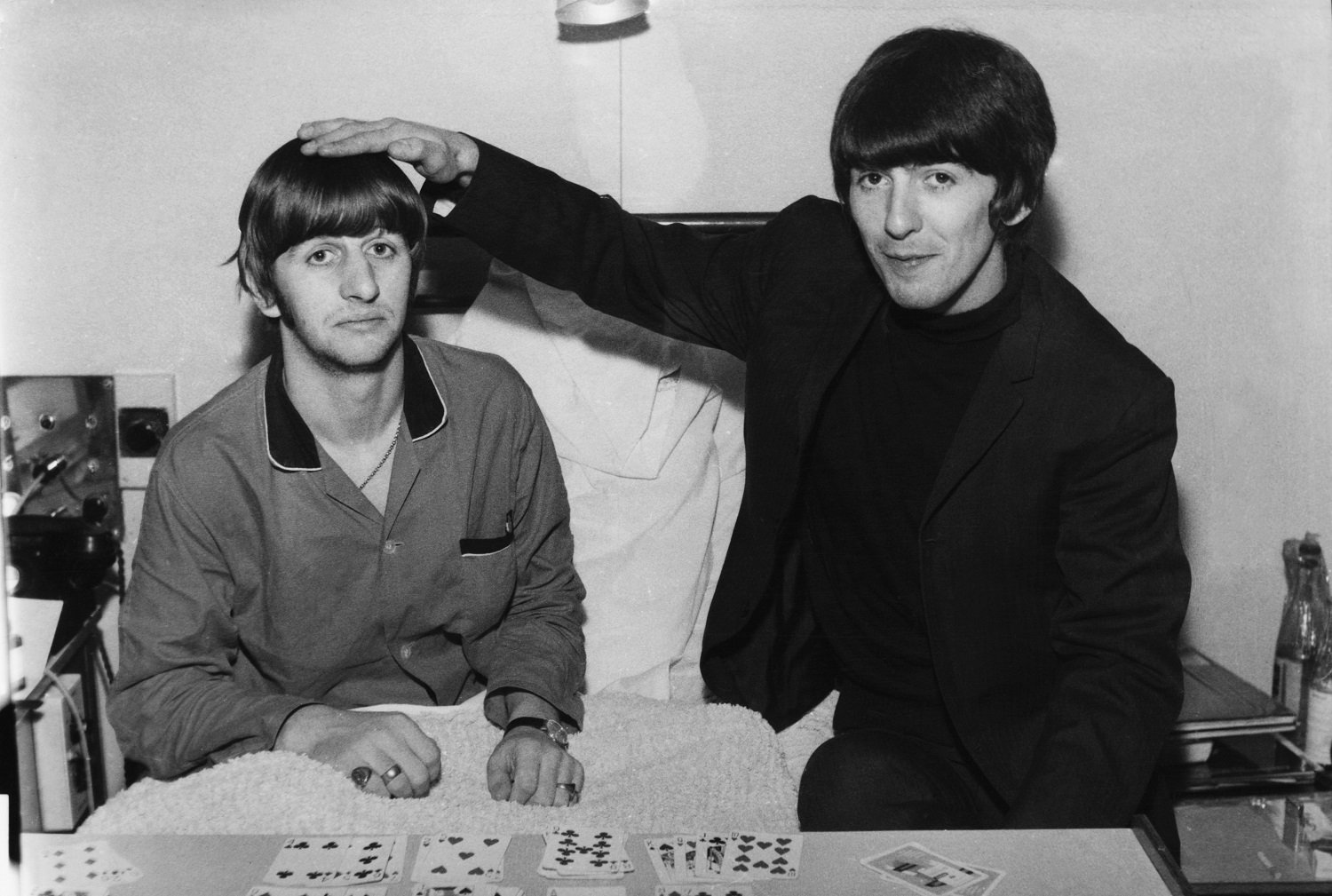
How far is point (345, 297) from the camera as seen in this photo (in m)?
1.25

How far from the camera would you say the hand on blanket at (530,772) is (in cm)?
124

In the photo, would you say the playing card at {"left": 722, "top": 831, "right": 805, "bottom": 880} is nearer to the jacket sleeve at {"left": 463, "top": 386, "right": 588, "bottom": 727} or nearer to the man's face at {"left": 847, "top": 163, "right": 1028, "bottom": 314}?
the jacket sleeve at {"left": 463, "top": 386, "right": 588, "bottom": 727}

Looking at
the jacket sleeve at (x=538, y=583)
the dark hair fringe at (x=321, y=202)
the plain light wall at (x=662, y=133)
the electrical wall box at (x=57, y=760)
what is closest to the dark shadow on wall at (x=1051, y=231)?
the plain light wall at (x=662, y=133)

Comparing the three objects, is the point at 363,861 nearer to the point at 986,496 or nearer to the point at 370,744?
the point at 370,744

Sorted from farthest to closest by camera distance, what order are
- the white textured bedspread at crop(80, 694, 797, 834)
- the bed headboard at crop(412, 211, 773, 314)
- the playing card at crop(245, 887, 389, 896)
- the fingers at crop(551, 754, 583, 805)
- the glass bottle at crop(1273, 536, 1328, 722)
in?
the glass bottle at crop(1273, 536, 1328, 722)
the bed headboard at crop(412, 211, 773, 314)
the fingers at crop(551, 754, 583, 805)
the white textured bedspread at crop(80, 694, 797, 834)
the playing card at crop(245, 887, 389, 896)

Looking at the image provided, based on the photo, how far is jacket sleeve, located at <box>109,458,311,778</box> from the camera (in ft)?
4.05

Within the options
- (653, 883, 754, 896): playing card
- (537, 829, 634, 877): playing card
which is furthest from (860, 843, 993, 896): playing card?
(537, 829, 634, 877): playing card

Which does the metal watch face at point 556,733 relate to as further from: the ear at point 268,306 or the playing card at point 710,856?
the ear at point 268,306

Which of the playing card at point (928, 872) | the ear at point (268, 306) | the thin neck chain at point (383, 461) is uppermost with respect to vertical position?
the ear at point (268, 306)

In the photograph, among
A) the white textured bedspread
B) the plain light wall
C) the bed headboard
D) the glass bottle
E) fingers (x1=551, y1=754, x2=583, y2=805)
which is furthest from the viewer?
the glass bottle

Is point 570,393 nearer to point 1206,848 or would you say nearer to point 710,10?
point 710,10

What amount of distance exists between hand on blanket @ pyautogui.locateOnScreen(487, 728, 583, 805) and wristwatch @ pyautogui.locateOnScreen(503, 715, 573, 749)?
0.01 m

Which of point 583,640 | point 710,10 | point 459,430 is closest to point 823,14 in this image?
point 710,10

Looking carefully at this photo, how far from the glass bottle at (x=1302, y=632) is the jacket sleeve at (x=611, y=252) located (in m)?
0.94
